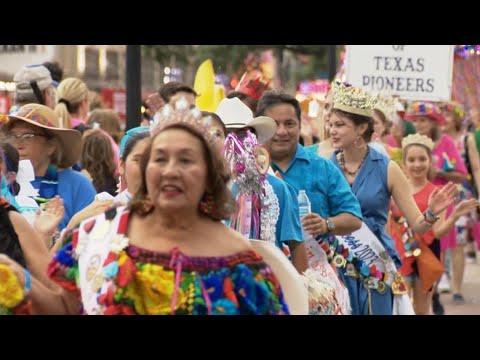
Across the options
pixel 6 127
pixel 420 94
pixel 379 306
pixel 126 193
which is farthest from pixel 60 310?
pixel 420 94

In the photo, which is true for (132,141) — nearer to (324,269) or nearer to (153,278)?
(324,269)

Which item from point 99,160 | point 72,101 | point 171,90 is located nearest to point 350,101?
point 171,90

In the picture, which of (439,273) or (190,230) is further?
(439,273)

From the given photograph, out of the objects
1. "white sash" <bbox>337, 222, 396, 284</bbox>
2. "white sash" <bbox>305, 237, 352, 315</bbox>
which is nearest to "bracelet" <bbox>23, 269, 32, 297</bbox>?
"white sash" <bbox>305, 237, 352, 315</bbox>

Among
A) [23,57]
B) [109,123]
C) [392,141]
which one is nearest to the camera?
[109,123]

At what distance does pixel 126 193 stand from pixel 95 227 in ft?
4.79

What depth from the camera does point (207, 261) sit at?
4375mm

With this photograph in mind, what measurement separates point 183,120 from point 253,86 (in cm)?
444

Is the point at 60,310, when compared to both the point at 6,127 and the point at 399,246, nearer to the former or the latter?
the point at 6,127

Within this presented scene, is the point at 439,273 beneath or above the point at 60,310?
beneath

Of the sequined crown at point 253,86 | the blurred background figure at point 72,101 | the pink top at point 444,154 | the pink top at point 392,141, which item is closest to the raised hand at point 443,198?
the sequined crown at point 253,86

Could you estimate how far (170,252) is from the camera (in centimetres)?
434

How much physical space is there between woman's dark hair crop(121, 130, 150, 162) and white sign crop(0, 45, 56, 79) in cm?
3229

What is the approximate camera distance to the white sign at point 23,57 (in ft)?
127
